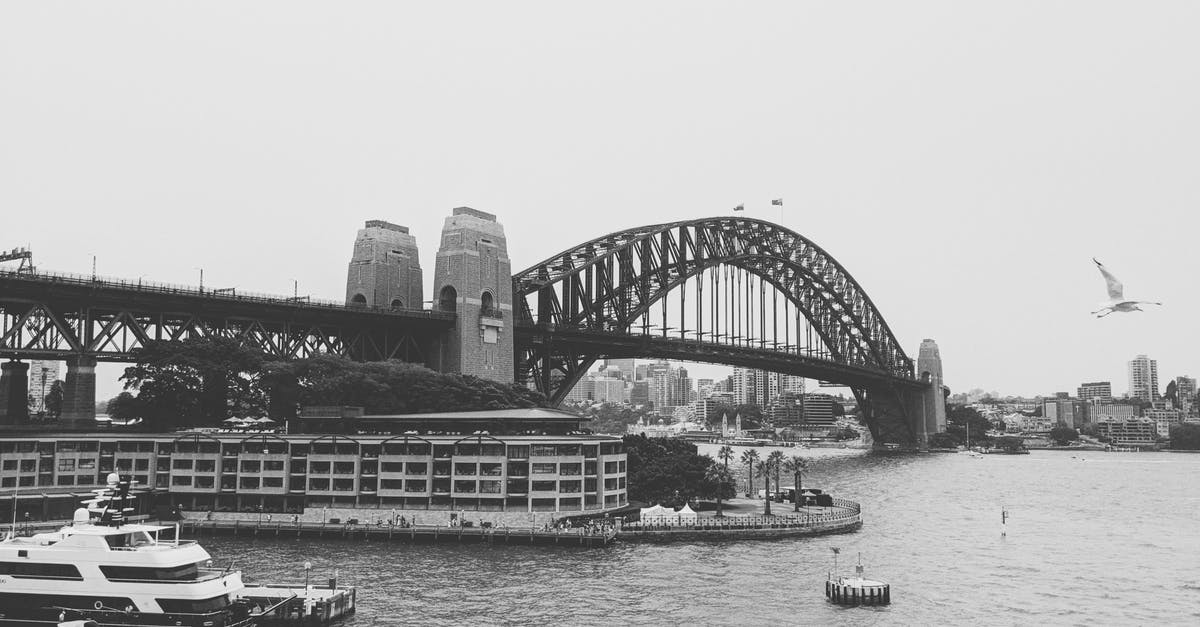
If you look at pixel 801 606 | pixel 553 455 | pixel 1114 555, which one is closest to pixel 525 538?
pixel 553 455

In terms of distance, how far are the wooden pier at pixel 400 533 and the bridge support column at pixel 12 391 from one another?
80.7 feet

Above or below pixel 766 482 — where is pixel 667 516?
below

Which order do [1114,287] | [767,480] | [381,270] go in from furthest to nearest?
1. [381,270]
2. [767,480]
3. [1114,287]

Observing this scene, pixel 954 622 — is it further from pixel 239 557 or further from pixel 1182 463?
pixel 1182 463

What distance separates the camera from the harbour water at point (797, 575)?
45031mm

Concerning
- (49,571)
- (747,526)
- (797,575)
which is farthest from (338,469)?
(797,575)

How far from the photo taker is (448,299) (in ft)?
323

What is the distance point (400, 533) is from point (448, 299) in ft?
127

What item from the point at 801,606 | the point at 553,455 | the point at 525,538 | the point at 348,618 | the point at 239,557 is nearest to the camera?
the point at 348,618

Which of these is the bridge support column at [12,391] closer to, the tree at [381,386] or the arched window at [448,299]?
the tree at [381,386]

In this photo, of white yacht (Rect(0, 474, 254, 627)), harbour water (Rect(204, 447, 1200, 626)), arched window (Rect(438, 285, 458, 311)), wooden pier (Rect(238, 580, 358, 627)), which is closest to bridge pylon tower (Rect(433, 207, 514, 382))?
arched window (Rect(438, 285, 458, 311))

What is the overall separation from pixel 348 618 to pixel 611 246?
83710 mm

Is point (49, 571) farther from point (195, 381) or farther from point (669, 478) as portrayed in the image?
point (669, 478)

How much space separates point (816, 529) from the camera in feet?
226
